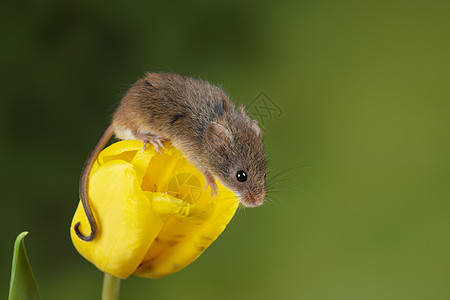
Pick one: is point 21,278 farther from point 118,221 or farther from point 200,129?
point 200,129

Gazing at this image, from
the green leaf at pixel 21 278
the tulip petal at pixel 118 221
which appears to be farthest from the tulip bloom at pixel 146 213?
the green leaf at pixel 21 278

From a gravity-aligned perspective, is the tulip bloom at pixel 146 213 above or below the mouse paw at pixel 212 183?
below

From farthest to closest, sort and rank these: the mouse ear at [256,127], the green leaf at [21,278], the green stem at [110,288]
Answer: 1. the mouse ear at [256,127]
2. the green stem at [110,288]
3. the green leaf at [21,278]

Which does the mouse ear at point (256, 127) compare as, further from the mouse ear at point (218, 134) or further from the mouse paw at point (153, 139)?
the mouse paw at point (153, 139)

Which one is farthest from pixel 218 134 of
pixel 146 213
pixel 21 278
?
pixel 21 278

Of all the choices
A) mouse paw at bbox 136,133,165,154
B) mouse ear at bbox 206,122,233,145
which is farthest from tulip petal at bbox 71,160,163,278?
mouse ear at bbox 206,122,233,145

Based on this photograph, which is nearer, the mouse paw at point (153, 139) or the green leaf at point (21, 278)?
the green leaf at point (21, 278)

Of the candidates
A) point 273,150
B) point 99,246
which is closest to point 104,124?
point 273,150
